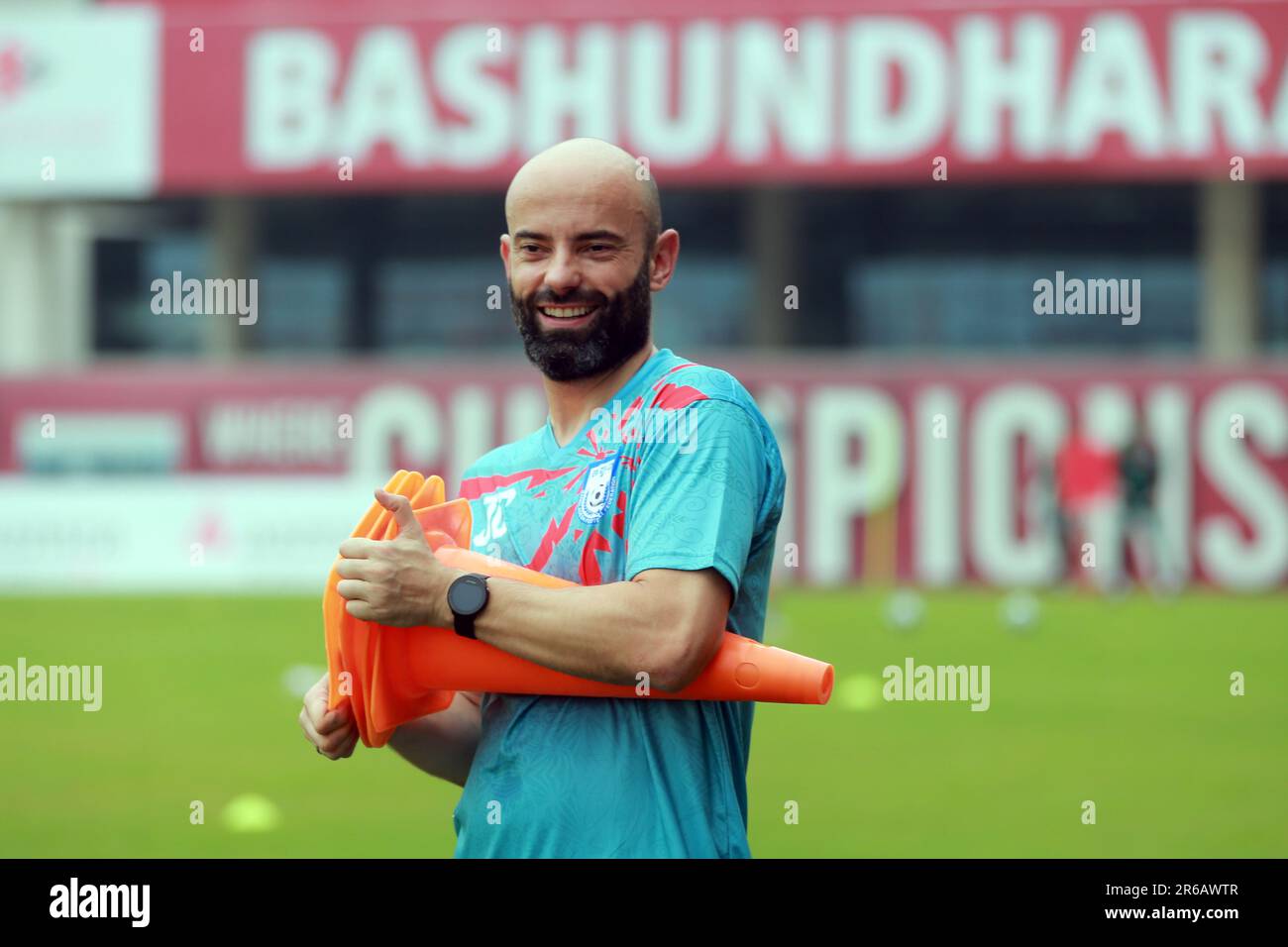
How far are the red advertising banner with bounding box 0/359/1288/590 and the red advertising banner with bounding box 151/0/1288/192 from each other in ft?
10.2

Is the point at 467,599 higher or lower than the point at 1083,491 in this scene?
lower

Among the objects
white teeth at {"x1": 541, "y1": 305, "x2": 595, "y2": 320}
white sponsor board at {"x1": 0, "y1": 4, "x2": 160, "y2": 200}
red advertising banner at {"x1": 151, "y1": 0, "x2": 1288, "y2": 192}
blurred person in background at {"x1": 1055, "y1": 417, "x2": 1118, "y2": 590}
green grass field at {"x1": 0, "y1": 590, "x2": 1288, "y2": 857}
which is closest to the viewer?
white teeth at {"x1": 541, "y1": 305, "x2": 595, "y2": 320}

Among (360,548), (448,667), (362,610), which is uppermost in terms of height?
(360,548)

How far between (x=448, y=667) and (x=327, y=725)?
0.93 ft

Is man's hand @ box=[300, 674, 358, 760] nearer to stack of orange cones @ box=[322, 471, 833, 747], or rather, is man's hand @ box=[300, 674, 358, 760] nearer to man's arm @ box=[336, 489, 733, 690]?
stack of orange cones @ box=[322, 471, 833, 747]

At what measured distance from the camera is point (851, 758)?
971 cm

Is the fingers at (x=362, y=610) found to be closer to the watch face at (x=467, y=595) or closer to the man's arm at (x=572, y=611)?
the man's arm at (x=572, y=611)

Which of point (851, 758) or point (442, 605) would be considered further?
point (851, 758)

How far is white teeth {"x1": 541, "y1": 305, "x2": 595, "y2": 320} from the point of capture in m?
3.07

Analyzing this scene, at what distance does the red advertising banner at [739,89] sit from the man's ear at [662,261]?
68.5 ft

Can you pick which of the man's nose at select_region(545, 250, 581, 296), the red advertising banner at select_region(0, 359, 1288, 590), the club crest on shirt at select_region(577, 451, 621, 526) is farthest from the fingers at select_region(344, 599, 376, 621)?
the red advertising banner at select_region(0, 359, 1288, 590)

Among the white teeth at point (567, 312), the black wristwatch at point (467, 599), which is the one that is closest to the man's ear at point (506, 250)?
the white teeth at point (567, 312)

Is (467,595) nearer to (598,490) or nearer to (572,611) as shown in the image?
(572,611)

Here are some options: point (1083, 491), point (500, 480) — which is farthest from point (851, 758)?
point (1083, 491)
